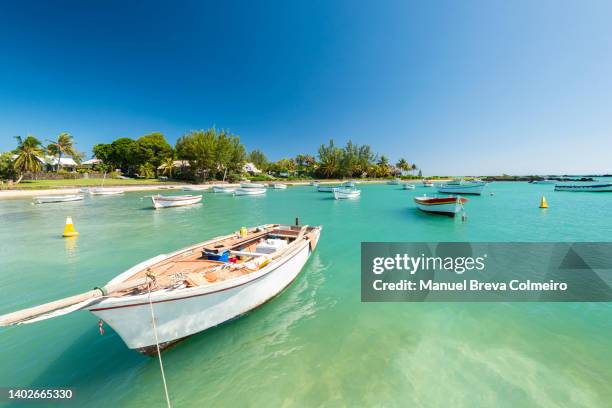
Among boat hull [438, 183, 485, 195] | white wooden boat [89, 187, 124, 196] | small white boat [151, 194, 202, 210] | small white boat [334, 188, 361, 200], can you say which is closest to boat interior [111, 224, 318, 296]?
small white boat [151, 194, 202, 210]

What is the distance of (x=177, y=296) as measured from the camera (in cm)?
454

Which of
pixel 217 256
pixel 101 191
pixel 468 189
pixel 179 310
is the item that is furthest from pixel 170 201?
pixel 468 189

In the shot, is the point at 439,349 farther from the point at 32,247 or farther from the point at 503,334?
the point at 32,247

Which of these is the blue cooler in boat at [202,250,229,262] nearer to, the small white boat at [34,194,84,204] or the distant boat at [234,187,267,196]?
the distant boat at [234,187,267,196]

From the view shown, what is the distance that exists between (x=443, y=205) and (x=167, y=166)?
235ft

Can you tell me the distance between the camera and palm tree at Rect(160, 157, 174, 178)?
6975cm

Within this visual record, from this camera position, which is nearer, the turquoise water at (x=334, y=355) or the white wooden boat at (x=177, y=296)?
the white wooden boat at (x=177, y=296)

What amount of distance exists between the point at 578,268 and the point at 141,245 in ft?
70.1

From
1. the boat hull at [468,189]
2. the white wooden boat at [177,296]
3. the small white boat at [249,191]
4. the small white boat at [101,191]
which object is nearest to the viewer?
the white wooden boat at [177,296]

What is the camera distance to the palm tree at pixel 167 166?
69.8 meters

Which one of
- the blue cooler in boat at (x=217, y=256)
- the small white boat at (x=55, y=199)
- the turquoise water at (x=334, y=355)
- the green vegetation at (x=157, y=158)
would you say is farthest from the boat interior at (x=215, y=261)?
the green vegetation at (x=157, y=158)

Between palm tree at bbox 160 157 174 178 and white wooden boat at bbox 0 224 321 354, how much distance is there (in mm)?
72347

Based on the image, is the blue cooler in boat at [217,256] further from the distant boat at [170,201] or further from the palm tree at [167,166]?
the palm tree at [167,166]

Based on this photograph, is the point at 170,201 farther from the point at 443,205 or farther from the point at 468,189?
the point at 468,189
